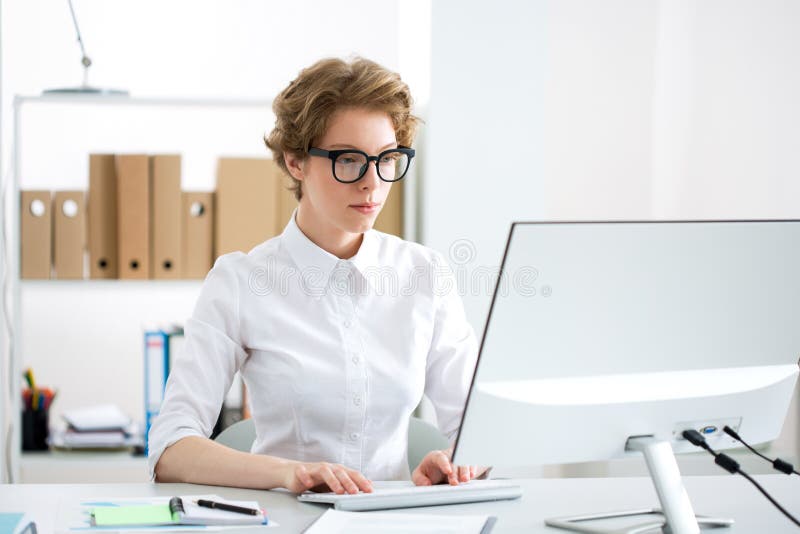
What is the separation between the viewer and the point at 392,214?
9.61 ft

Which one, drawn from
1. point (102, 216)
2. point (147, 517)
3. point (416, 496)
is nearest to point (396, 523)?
point (416, 496)

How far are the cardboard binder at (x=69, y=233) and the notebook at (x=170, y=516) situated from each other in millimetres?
1717

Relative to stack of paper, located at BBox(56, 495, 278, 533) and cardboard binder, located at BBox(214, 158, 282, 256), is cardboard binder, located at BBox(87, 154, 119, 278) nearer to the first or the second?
cardboard binder, located at BBox(214, 158, 282, 256)

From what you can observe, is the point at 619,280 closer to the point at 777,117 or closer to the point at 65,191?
the point at 777,117

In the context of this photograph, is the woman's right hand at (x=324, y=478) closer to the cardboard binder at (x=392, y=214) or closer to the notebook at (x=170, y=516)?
the notebook at (x=170, y=516)

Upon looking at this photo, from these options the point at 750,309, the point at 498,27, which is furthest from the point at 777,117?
the point at 750,309

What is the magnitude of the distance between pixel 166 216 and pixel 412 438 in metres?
1.39

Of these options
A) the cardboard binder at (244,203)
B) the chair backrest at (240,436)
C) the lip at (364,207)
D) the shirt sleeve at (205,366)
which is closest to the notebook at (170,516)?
the shirt sleeve at (205,366)

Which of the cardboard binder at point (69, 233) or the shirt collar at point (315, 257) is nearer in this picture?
the shirt collar at point (315, 257)

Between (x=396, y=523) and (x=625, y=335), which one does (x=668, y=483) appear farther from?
(x=396, y=523)

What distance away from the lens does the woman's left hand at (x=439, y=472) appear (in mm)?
1396

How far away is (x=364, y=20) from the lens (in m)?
3.34

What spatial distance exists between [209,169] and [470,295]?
3.69ft

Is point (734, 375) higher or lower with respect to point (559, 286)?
lower
